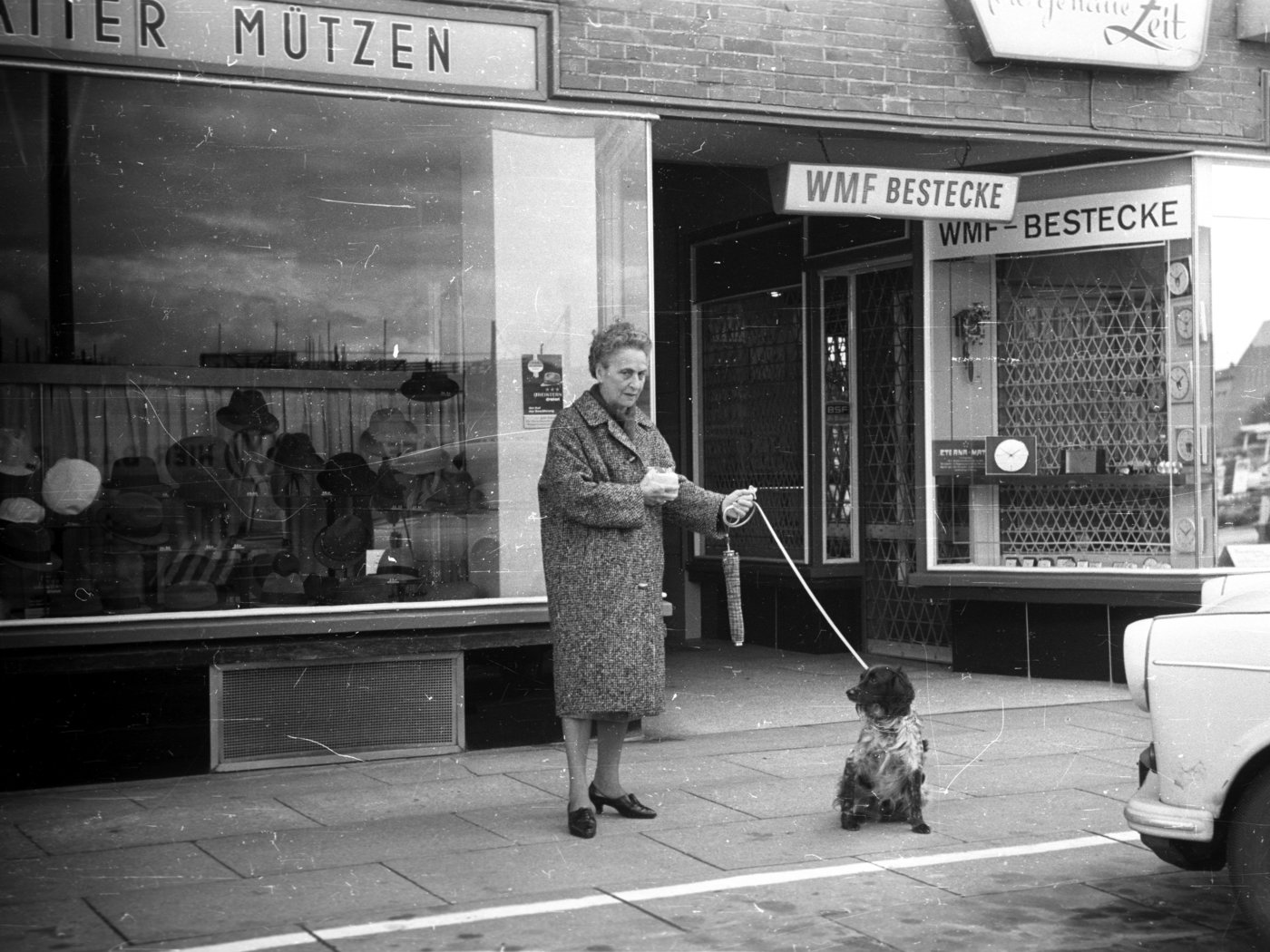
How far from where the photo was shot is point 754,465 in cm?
1212

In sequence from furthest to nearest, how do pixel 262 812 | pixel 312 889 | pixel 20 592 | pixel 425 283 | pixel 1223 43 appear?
pixel 1223 43 → pixel 425 283 → pixel 20 592 → pixel 262 812 → pixel 312 889

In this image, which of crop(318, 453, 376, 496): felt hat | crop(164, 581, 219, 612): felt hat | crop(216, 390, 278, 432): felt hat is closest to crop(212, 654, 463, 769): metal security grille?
crop(164, 581, 219, 612): felt hat

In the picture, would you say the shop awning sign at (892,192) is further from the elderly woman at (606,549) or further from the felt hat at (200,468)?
the felt hat at (200,468)

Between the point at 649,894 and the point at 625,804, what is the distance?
3.68ft

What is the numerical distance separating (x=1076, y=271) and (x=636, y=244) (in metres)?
3.40

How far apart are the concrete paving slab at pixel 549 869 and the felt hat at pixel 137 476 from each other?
282cm

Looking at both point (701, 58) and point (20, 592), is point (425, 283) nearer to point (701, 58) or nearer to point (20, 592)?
point (701, 58)

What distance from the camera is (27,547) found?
24.0ft

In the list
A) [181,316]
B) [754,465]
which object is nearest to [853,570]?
[754,465]

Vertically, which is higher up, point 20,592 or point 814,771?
point 20,592

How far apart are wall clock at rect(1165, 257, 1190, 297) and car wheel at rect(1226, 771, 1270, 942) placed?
5984 millimetres

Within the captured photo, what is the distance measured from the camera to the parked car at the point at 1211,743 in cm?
445

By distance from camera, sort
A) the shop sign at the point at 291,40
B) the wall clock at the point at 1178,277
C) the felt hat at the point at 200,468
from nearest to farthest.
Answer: the shop sign at the point at 291,40 → the felt hat at the point at 200,468 → the wall clock at the point at 1178,277

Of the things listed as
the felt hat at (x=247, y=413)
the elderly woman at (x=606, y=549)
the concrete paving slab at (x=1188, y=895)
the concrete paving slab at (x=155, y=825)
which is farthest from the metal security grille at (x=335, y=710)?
the concrete paving slab at (x=1188, y=895)
